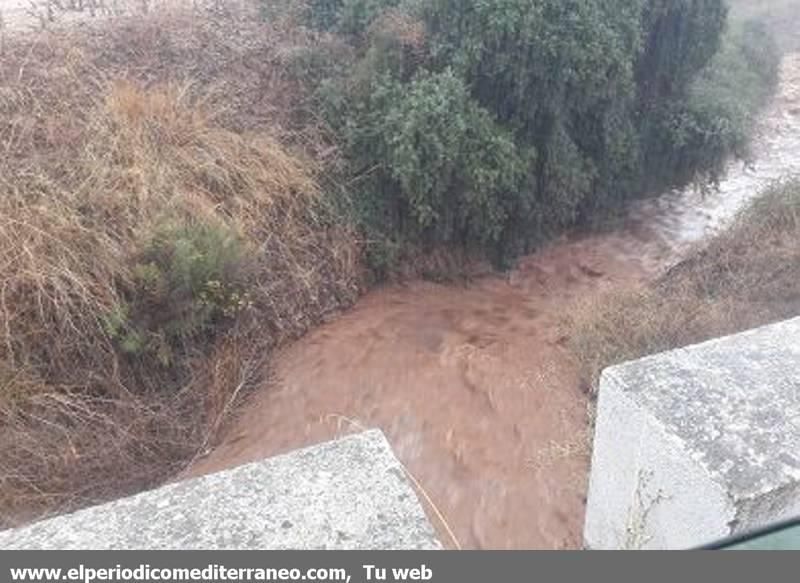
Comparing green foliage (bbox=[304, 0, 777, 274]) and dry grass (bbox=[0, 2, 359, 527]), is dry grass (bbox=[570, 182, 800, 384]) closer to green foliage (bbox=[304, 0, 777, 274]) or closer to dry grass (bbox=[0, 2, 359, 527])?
green foliage (bbox=[304, 0, 777, 274])

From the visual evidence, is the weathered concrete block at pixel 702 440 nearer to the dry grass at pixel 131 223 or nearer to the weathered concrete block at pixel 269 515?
the weathered concrete block at pixel 269 515

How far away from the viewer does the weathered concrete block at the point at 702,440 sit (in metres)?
2.23

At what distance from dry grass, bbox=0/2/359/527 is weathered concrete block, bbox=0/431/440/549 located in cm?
258

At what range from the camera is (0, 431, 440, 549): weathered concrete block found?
1.94 metres

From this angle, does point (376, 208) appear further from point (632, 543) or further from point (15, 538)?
point (15, 538)

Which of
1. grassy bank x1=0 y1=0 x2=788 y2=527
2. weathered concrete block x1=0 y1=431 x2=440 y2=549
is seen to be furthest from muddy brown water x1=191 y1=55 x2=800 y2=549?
weathered concrete block x1=0 y1=431 x2=440 y2=549

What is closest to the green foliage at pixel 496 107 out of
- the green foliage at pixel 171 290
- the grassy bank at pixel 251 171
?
the grassy bank at pixel 251 171

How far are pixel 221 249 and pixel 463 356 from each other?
6.22ft

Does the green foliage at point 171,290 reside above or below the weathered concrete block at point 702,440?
below

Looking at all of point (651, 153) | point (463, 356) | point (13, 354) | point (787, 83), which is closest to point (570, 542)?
point (463, 356)

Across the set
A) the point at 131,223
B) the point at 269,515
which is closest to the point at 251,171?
the point at 131,223

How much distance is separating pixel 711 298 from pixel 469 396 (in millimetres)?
2057

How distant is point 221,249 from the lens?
529cm

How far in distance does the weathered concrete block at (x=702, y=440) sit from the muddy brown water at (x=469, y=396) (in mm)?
1127
